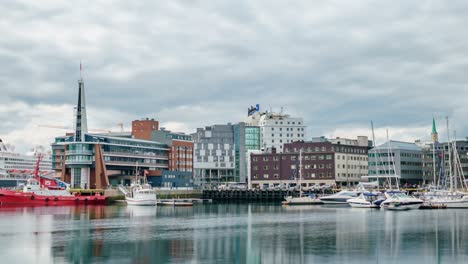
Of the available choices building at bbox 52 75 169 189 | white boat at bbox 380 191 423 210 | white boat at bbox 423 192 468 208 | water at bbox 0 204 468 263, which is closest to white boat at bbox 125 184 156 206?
building at bbox 52 75 169 189

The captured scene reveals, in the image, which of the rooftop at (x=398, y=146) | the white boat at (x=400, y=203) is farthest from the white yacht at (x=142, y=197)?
the rooftop at (x=398, y=146)

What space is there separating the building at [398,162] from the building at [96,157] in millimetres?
62544

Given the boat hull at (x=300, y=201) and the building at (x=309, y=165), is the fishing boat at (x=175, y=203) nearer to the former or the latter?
the boat hull at (x=300, y=201)

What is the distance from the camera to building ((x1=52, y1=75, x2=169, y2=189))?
169 metres

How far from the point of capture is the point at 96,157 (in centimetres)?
16900

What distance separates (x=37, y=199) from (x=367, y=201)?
75.3m

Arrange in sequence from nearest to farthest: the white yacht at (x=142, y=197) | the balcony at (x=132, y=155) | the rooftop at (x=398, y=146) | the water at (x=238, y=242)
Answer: the water at (x=238, y=242) → the white yacht at (x=142, y=197) → the balcony at (x=132, y=155) → the rooftop at (x=398, y=146)

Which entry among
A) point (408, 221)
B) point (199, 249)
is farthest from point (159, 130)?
point (199, 249)

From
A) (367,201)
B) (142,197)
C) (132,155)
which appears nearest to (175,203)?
(142,197)

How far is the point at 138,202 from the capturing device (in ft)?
455

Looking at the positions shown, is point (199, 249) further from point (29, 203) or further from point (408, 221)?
point (29, 203)

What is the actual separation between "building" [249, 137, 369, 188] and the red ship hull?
6029cm

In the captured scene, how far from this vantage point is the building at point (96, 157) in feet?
555

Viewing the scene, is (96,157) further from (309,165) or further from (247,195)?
(309,165)
